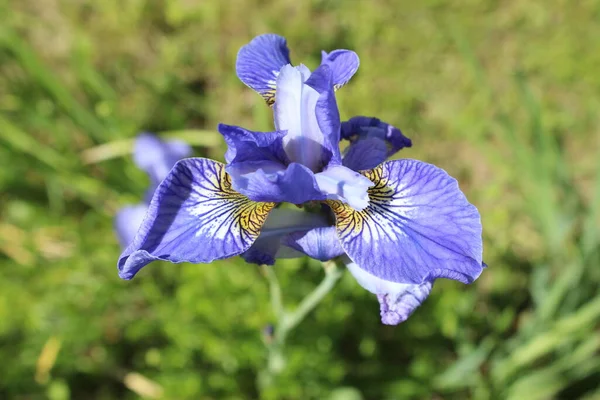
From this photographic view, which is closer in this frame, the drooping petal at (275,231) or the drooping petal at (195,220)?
the drooping petal at (195,220)

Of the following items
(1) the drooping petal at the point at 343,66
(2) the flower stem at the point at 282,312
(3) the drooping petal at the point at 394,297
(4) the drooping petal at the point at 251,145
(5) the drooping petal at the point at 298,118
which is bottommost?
(3) the drooping petal at the point at 394,297

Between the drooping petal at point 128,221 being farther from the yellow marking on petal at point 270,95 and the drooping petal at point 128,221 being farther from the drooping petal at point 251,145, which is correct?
the drooping petal at point 251,145

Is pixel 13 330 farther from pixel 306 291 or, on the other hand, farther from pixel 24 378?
pixel 306 291

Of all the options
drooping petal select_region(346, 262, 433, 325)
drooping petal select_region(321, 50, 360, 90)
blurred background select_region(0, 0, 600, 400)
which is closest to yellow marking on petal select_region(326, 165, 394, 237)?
drooping petal select_region(346, 262, 433, 325)

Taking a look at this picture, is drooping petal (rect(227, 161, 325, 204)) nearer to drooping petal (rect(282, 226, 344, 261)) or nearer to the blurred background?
drooping petal (rect(282, 226, 344, 261))

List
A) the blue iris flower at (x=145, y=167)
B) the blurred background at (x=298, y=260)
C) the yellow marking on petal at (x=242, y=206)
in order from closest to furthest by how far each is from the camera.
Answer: the yellow marking on petal at (x=242, y=206), the blurred background at (x=298, y=260), the blue iris flower at (x=145, y=167)

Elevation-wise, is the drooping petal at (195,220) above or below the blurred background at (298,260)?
below

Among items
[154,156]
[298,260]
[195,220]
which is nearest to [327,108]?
[195,220]

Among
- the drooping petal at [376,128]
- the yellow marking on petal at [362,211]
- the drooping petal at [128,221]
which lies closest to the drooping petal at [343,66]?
the drooping petal at [376,128]
